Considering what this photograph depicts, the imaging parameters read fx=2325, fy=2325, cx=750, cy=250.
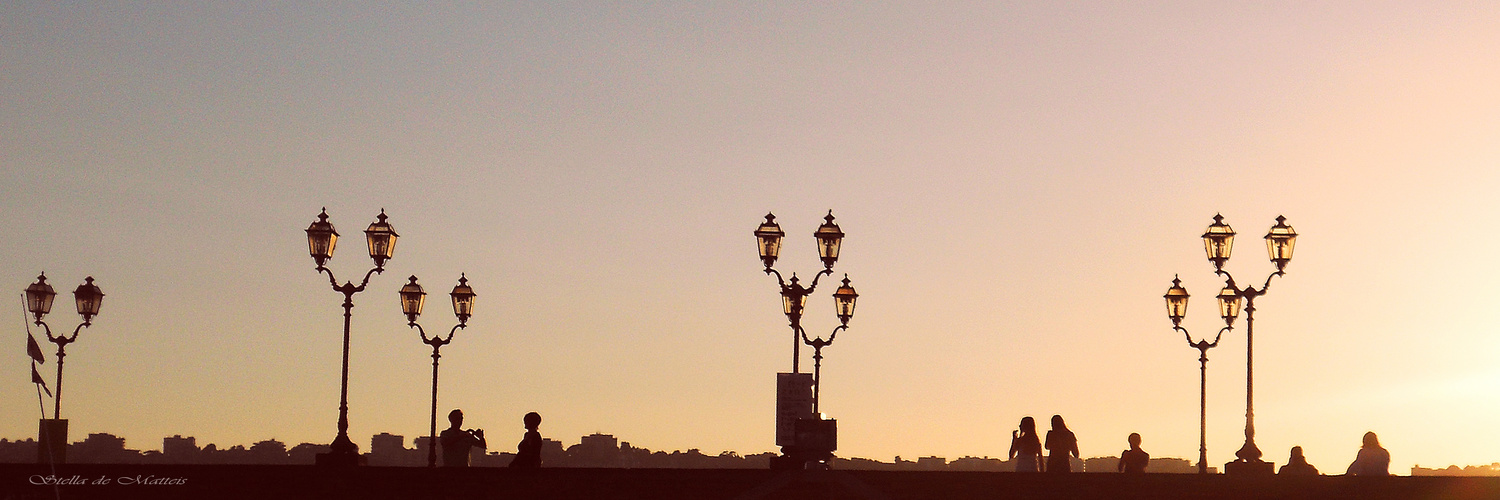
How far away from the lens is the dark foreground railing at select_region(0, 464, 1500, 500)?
30.2m

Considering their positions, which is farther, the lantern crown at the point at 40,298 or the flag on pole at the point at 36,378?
the lantern crown at the point at 40,298

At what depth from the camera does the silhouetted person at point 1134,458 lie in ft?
114

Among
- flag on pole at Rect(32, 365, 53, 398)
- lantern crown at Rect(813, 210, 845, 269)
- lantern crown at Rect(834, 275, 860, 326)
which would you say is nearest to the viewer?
flag on pole at Rect(32, 365, 53, 398)

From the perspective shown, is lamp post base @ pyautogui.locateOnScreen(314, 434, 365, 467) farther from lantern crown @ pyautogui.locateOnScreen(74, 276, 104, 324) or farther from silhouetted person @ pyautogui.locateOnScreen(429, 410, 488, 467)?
lantern crown @ pyautogui.locateOnScreen(74, 276, 104, 324)

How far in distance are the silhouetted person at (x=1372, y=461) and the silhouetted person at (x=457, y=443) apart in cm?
1219

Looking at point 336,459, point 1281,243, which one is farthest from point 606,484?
point 1281,243

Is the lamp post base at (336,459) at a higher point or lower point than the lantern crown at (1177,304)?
lower

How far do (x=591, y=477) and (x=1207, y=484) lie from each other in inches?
334

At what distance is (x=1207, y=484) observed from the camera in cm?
3198

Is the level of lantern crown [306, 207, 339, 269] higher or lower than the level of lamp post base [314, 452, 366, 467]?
higher

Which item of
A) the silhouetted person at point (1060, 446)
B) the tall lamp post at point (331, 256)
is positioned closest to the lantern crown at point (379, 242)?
the tall lamp post at point (331, 256)

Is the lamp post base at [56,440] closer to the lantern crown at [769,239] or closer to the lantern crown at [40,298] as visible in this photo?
the lantern crown at [40,298]

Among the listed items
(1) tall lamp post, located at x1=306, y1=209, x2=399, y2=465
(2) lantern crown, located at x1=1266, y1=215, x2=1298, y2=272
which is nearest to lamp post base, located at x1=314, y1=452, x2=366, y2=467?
(1) tall lamp post, located at x1=306, y1=209, x2=399, y2=465

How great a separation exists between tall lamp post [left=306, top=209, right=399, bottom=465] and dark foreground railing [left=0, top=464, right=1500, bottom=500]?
8.01 ft
